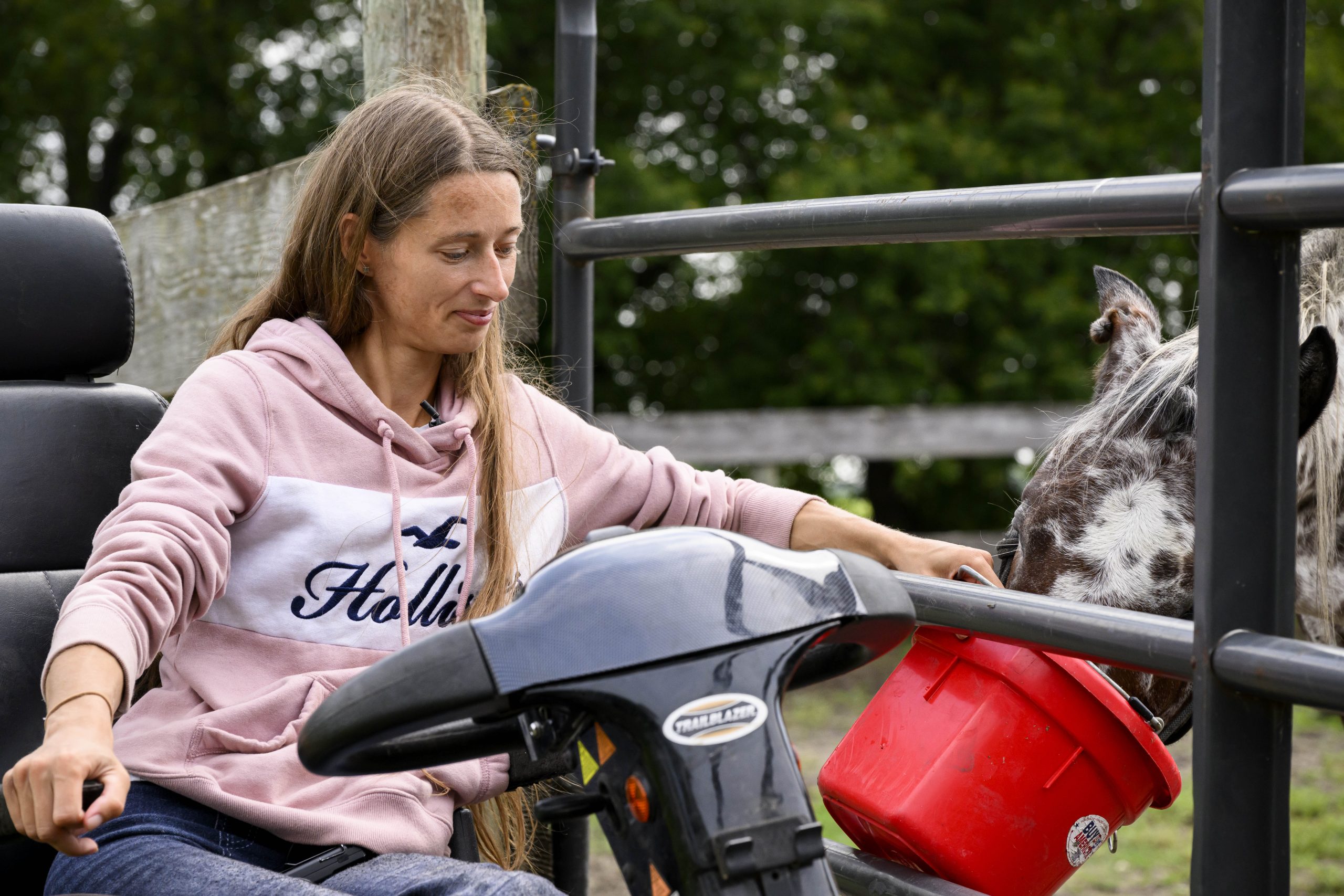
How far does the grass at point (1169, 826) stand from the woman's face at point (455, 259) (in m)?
1.48

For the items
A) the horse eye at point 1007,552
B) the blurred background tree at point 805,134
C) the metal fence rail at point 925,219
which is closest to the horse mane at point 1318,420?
the horse eye at point 1007,552

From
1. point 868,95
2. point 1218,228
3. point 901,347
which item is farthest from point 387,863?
point 868,95

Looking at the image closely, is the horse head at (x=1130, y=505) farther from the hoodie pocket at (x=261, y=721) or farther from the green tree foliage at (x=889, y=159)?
the green tree foliage at (x=889, y=159)

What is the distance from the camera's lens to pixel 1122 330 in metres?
1.74

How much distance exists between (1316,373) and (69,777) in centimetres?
126

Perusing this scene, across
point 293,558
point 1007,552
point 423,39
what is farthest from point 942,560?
point 423,39

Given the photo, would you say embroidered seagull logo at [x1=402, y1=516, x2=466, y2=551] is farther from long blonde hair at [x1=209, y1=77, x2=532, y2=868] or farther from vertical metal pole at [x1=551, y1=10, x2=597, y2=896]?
vertical metal pole at [x1=551, y1=10, x2=597, y2=896]

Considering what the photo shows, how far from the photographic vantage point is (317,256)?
1601 millimetres

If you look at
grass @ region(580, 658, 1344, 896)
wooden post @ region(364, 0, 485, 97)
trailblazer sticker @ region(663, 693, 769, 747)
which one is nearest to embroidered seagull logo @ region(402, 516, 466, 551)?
trailblazer sticker @ region(663, 693, 769, 747)

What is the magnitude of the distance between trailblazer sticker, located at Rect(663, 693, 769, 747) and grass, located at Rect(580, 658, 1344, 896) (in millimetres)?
1983

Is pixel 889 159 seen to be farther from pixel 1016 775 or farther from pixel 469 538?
pixel 1016 775

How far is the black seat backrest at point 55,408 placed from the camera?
1.67 m

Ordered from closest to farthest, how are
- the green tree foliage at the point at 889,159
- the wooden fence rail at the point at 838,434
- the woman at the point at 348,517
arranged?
the woman at the point at 348,517
the wooden fence rail at the point at 838,434
the green tree foliage at the point at 889,159

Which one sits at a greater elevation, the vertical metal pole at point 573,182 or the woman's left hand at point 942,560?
the vertical metal pole at point 573,182
